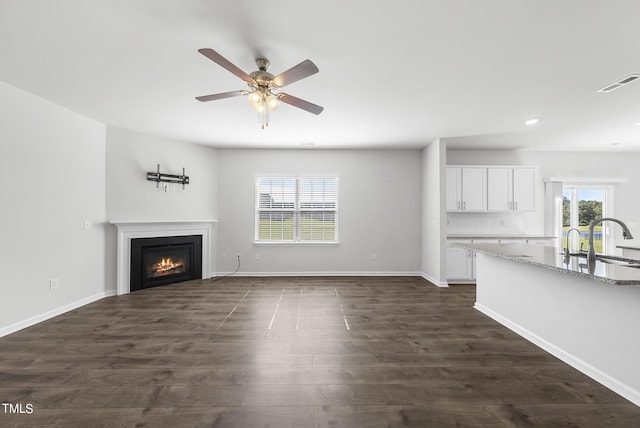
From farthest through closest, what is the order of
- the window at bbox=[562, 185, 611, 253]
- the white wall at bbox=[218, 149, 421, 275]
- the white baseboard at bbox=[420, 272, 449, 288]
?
the window at bbox=[562, 185, 611, 253] < the white wall at bbox=[218, 149, 421, 275] < the white baseboard at bbox=[420, 272, 449, 288]

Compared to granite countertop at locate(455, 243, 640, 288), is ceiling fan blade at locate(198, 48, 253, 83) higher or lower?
higher

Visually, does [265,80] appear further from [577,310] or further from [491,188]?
[491,188]

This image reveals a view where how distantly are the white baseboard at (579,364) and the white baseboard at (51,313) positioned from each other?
5427 millimetres

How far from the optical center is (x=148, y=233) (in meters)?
4.89

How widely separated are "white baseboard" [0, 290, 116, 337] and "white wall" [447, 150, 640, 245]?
20.8ft

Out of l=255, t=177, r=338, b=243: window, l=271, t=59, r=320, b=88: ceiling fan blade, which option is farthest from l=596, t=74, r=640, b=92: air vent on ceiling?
l=255, t=177, r=338, b=243: window

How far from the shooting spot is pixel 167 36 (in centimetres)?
219

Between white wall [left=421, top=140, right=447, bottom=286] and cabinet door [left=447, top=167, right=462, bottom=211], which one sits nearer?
white wall [left=421, top=140, right=447, bottom=286]

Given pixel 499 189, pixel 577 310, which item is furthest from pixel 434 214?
pixel 577 310

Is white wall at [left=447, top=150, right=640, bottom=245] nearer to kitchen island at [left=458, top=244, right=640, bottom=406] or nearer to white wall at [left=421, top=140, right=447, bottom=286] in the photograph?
white wall at [left=421, top=140, right=447, bottom=286]

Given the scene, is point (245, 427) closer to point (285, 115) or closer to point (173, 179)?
point (285, 115)

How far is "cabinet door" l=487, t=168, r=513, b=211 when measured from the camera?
5.54 meters

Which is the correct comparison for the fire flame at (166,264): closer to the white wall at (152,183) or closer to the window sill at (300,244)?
the white wall at (152,183)

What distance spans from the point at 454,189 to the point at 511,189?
1136mm
